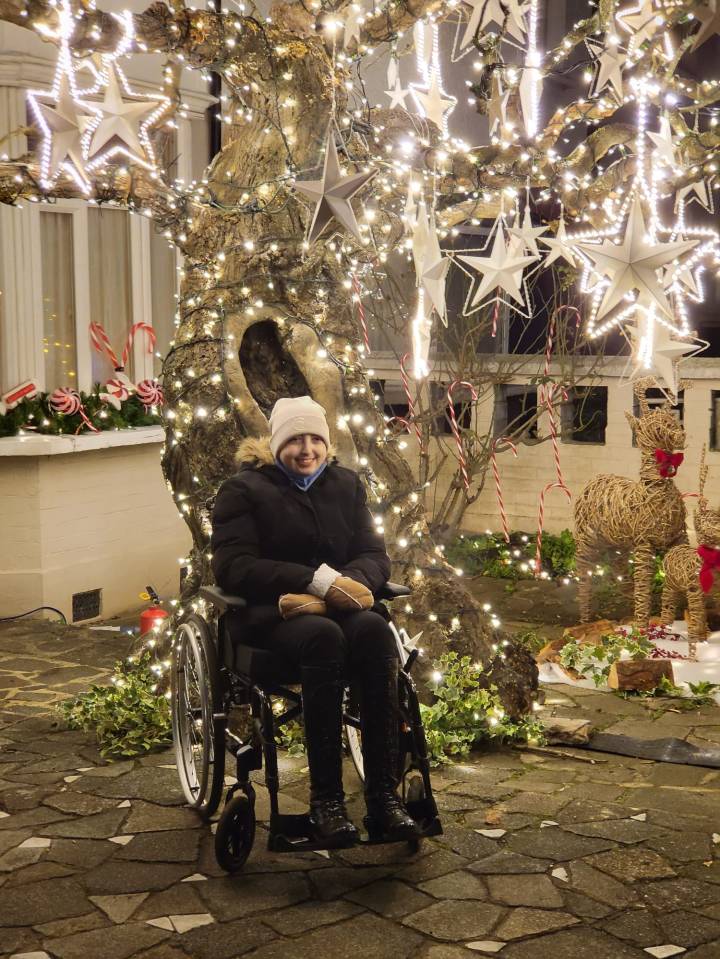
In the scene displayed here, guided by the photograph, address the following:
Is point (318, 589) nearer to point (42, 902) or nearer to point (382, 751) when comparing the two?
point (382, 751)

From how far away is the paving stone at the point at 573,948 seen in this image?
396 cm

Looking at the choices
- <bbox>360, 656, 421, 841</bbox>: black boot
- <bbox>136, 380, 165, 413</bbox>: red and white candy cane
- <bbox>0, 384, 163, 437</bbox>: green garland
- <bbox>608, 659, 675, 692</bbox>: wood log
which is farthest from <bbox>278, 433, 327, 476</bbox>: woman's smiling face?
<bbox>136, 380, 165, 413</bbox>: red and white candy cane

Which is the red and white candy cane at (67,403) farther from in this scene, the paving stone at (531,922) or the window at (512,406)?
the paving stone at (531,922)

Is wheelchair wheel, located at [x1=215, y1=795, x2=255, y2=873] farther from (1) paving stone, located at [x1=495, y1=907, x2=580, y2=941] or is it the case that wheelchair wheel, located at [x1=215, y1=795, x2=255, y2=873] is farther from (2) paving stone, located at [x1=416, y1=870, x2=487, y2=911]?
(1) paving stone, located at [x1=495, y1=907, x2=580, y2=941]

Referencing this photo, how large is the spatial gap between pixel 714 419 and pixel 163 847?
7614 mm

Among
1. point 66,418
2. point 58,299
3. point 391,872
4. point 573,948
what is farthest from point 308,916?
point 58,299

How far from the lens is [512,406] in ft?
42.6

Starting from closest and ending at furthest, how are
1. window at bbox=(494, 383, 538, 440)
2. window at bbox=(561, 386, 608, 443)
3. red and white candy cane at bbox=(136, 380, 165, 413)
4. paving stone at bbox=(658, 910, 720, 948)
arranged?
paving stone at bbox=(658, 910, 720, 948) < red and white candy cane at bbox=(136, 380, 165, 413) < window at bbox=(561, 386, 608, 443) < window at bbox=(494, 383, 538, 440)

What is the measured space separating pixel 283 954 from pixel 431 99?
4070 mm

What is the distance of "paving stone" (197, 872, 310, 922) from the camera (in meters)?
4.32

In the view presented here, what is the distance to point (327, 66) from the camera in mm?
6641

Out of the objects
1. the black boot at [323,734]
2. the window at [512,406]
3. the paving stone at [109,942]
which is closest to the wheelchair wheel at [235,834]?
the black boot at [323,734]

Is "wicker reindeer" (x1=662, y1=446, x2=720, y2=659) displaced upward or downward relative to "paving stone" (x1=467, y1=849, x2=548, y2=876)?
upward

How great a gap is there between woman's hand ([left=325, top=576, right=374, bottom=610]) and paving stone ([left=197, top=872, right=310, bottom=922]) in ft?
3.33
